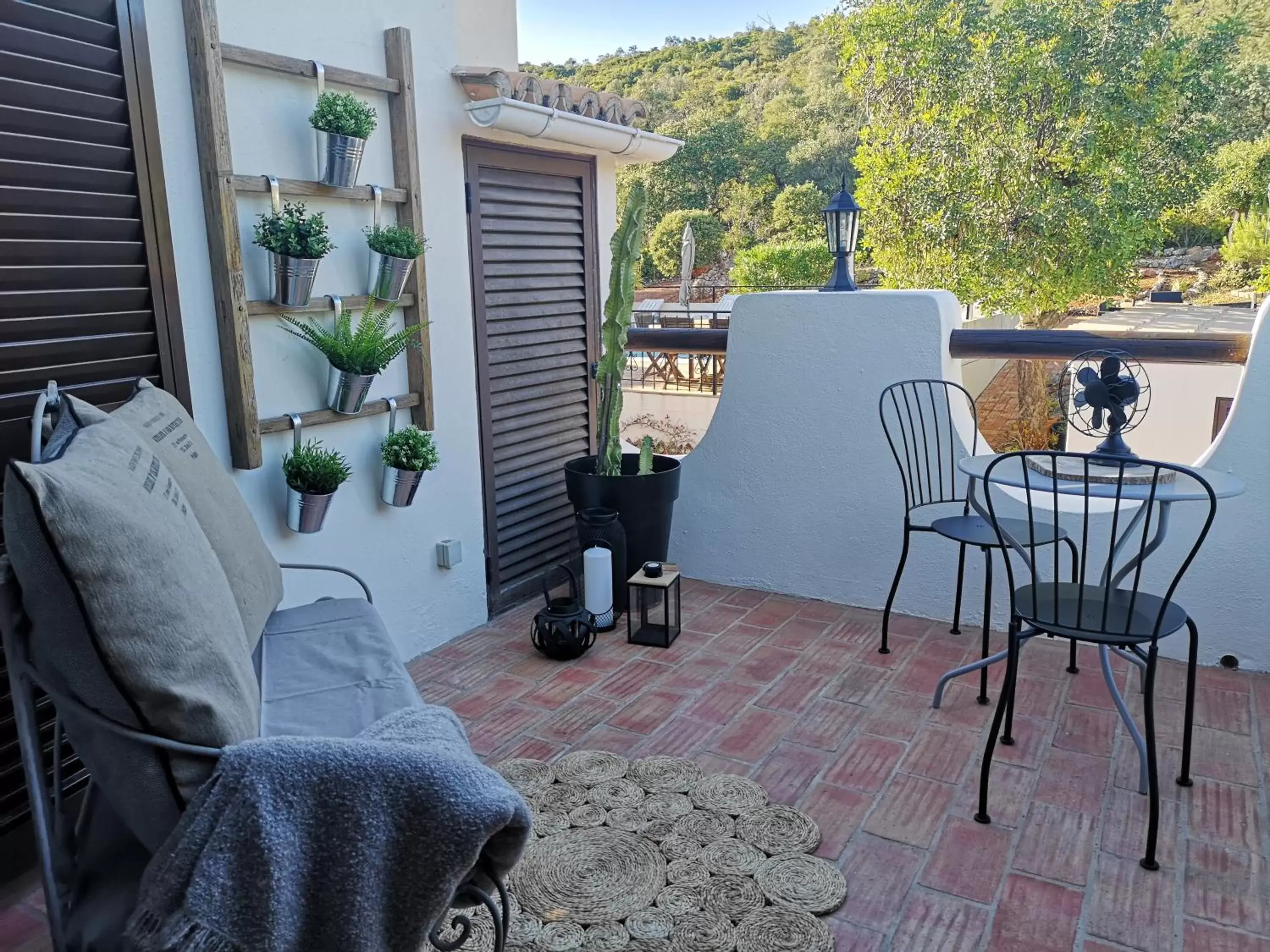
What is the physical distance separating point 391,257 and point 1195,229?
761 inches

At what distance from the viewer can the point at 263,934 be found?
1.20m

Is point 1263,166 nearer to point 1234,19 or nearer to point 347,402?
point 1234,19

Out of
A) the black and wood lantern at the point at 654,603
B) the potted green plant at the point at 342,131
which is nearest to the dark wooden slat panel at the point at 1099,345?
the black and wood lantern at the point at 654,603

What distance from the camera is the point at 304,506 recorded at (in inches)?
107

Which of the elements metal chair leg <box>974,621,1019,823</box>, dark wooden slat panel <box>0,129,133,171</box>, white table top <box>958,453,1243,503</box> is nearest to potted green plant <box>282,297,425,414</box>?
dark wooden slat panel <box>0,129,133,171</box>

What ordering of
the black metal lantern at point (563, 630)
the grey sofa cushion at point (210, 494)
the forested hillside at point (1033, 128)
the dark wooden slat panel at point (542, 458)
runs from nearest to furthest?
the grey sofa cushion at point (210, 494) < the black metal lantern at point (563, 630) < the dark wooden slat panel at point (542, 458) < the forested hillside at point (1033, 128)

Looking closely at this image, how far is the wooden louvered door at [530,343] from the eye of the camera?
11.8 ft

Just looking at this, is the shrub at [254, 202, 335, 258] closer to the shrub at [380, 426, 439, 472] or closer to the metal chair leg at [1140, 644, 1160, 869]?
the shrub at [380, 426, 439, 472]

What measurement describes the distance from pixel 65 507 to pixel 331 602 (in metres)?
1.24

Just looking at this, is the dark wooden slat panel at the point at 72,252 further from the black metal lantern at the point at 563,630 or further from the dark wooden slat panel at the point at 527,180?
the black metal lantern at the point at 563,630

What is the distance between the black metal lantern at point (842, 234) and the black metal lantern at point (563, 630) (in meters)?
1.69

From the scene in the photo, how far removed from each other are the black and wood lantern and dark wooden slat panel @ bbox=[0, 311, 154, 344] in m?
1.86

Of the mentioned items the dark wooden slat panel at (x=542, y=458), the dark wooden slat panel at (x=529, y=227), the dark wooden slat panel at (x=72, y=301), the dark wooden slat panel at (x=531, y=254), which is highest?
the dark wooden slat panel at (x=529, y=227)

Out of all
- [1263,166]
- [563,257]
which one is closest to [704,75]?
[1263,166]
